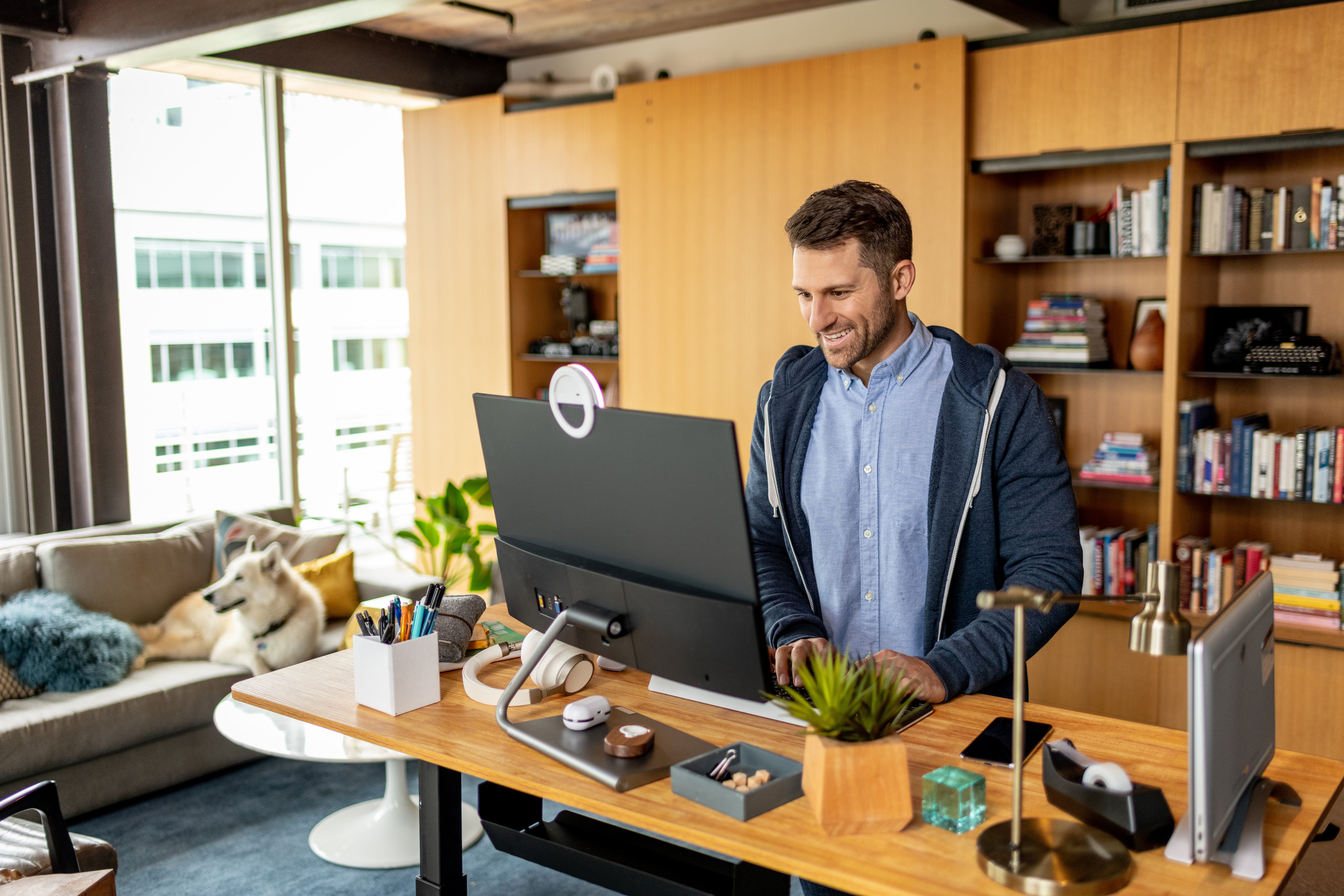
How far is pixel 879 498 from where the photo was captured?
1.88 metres

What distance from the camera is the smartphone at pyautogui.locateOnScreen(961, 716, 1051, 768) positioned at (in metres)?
1.40

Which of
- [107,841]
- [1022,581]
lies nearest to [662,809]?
[1022,581]

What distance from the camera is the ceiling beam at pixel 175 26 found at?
10.2ft

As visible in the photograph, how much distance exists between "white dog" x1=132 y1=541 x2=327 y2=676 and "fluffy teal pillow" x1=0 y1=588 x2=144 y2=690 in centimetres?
16

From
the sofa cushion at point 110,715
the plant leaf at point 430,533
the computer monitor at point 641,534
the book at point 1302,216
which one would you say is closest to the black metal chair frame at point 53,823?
the sofa cushion at point 110,715

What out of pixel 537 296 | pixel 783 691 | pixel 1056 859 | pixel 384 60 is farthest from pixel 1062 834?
pixel 384 60

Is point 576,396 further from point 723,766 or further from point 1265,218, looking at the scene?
point 1265,218

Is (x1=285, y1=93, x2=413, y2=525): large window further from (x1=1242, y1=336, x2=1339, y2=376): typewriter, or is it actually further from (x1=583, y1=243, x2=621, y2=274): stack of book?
(x1=1242, y1=336, x2=1339, y2=376): typewriter

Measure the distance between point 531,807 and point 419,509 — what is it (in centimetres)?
408

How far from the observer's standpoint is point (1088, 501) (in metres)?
4.07

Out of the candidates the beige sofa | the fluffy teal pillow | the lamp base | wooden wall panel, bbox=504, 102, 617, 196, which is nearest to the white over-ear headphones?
the lamp base

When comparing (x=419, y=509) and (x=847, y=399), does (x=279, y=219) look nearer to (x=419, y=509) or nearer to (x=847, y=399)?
(x=419, y=509)

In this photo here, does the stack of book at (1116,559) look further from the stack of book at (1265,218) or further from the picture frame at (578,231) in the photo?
the picture frame at (578,231)

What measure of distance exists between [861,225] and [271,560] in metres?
2.69
